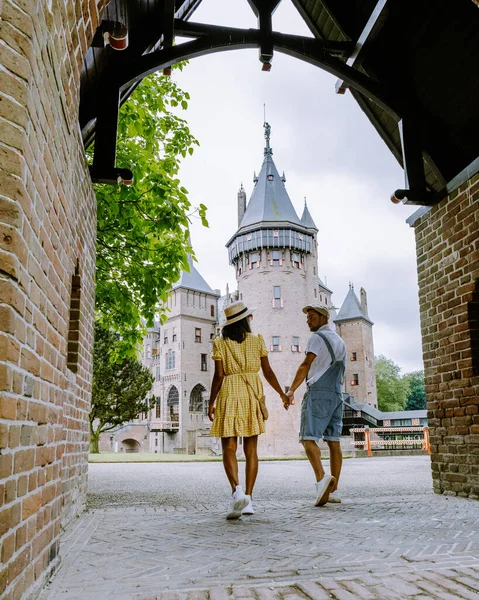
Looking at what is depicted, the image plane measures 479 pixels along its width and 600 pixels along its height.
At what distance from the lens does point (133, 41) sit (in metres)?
5.87

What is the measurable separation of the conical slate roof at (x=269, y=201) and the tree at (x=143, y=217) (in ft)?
120

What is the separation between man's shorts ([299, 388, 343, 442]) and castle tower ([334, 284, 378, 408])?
53.9 m

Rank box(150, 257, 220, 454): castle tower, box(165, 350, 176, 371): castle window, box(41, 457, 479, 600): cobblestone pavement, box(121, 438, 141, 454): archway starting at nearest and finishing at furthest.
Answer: box(41, 457, 479, 600): cobblestone pavement → box(150, 257, 220, 454): castle tower → box(165, 350, 176, 371): castle window → box(121, 438, 141, 454): archway

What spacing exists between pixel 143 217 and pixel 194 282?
50429mm

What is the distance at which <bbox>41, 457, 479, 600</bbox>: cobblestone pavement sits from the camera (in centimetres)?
261

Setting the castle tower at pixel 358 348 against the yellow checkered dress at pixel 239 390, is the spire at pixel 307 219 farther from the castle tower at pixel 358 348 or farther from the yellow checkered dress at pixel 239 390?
the yellow checkered dress at pixel 239 390

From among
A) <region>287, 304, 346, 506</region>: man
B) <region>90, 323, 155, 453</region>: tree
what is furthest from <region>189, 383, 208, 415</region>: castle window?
<region>287, 304, 346, 506</region>: man

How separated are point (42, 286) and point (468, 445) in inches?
186

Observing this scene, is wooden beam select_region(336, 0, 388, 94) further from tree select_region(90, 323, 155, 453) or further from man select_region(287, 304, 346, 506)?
tree select_region(90, 323, 155, 453)

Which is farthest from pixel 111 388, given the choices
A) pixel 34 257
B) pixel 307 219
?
pixel 34 257

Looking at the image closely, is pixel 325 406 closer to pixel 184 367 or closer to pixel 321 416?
pixel 321 416

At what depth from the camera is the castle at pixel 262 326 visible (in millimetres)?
42969

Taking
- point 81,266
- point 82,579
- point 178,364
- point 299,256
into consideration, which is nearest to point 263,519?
point 82,579

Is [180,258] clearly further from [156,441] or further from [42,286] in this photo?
[156,441]
